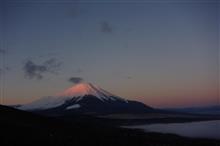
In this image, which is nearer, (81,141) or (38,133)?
(81,141)

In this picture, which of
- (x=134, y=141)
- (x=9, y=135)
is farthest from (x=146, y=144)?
(x=9, y=135)

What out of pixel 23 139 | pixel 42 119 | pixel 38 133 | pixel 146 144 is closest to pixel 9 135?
pixel 23 139

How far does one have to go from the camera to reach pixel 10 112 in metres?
78.4

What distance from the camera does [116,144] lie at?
4719 centimetres

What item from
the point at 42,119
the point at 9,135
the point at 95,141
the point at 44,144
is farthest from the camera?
the point at 42,119

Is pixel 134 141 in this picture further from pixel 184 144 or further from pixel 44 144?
pixel 44 144

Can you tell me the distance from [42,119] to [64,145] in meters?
34.3

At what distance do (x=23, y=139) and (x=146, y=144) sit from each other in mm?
13430

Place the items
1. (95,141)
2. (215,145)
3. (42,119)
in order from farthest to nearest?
1. (42,119)
2. (215,145)
3. (95,141)

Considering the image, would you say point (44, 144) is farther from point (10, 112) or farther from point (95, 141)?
point (10, 112)

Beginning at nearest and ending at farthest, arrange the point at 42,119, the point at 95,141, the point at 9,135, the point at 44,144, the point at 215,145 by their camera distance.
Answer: the point at 44,144 → the point at 9,135 → the point at 95,141 → the point at 215,145 → the point at 42,119

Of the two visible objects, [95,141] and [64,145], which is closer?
[64,145]

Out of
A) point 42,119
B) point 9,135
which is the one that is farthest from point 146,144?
point 42,119

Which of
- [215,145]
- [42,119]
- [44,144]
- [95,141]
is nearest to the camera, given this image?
[44,144]
